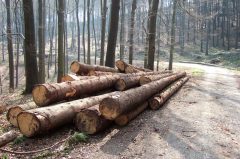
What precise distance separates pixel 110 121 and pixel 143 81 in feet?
11.0

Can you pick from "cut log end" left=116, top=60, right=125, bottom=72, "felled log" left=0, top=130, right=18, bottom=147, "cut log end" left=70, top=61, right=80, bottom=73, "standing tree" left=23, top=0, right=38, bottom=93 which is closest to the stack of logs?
"felled log" left=0, top=130, right=18, bottom=147

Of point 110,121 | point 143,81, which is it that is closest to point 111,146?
point 110,121

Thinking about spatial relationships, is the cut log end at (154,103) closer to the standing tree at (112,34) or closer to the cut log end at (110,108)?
the cut log end at (110,108)

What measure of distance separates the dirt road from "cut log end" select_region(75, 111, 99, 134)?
28 centimetres

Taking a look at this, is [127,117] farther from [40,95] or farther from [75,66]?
[75,66]

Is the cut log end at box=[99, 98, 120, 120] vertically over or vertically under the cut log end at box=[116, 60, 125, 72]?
under

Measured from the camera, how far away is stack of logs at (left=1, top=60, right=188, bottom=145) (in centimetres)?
744

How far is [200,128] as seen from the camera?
8.72 metres

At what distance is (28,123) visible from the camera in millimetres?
7367

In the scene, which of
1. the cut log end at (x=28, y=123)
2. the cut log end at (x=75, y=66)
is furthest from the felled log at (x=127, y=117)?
the cut log end at (x=75, y=66)

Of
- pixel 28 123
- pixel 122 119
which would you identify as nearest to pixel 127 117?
pixel 122 119

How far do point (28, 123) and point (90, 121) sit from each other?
4.73 ft

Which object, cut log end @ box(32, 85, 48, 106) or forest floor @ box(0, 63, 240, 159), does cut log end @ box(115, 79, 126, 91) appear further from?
cut log end @ box(32, 85, 48, 106)

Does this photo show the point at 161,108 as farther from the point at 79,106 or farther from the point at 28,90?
the point at 28,90
